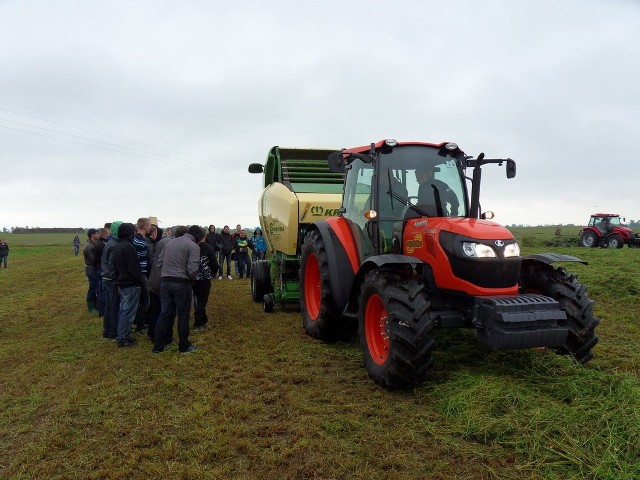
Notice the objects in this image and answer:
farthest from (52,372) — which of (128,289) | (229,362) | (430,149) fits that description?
(430,149)

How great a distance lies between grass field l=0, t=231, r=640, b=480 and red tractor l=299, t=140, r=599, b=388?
16.1 inches

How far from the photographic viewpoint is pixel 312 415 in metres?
4.16

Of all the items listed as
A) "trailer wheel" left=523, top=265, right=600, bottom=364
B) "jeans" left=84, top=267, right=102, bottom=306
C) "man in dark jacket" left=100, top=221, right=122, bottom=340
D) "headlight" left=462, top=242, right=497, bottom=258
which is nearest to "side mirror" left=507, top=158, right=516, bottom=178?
"trailer wheel" left=523, top=265, right=600, bottom=364

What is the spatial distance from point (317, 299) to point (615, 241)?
23506mm

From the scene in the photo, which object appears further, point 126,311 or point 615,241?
point 615,241

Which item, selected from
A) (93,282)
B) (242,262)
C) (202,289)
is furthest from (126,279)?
(242,262)

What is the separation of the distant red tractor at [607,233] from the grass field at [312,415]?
21304 millimetres

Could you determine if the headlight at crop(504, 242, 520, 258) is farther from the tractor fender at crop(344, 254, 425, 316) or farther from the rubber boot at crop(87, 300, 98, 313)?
the rubber boot at crop(87, 300, 98, 313)

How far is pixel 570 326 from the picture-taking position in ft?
15.5

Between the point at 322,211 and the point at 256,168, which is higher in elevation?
the point at 256,168

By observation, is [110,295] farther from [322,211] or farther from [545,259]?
[545,259]

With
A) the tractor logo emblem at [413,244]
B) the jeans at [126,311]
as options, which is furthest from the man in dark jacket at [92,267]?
the tractor logo emblem at [413,244]

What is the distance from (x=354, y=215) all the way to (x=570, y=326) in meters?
2.80

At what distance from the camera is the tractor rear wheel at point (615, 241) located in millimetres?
24750
